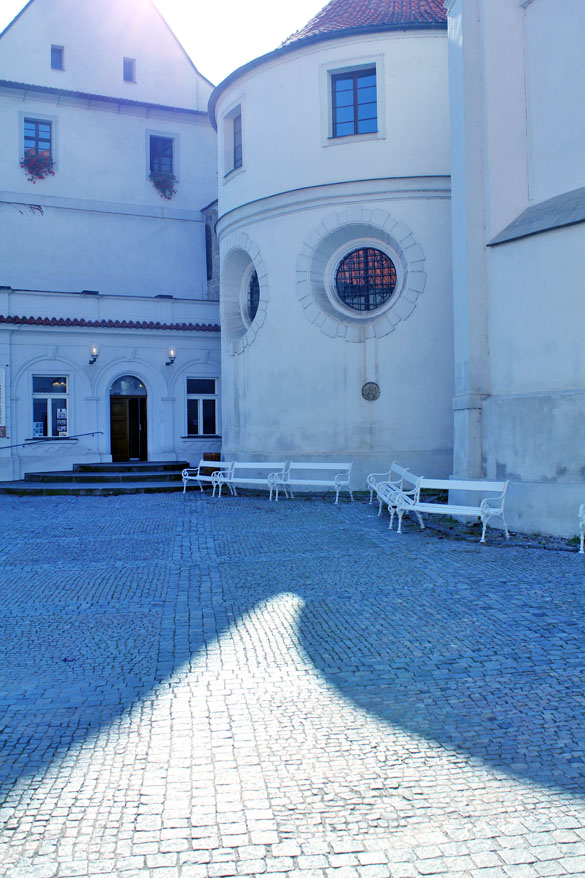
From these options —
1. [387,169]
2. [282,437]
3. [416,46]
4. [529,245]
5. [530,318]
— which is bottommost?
[282,437]

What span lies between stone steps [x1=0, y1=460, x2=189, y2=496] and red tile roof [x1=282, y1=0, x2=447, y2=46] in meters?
10.7

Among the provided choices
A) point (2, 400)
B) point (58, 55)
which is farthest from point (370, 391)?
point (58, 55)

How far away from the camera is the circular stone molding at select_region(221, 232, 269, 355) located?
19087mm

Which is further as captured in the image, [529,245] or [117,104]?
[117,104]

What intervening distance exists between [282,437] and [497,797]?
14852 millimetres

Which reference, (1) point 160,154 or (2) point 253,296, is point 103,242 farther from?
(2) point 253,296

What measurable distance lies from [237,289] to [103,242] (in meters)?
8.91

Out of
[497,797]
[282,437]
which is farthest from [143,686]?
[282,437]

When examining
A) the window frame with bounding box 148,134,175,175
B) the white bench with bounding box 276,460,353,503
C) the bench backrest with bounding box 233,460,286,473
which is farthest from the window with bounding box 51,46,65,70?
the white bench with bounding box 276,460,353,503

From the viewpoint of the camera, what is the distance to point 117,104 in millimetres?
27453

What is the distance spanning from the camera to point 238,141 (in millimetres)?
20188

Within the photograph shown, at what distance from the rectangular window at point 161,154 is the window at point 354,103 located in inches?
467

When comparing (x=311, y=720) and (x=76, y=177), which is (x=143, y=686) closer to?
(x=311, y=720)

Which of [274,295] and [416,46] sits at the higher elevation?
[416,46]
